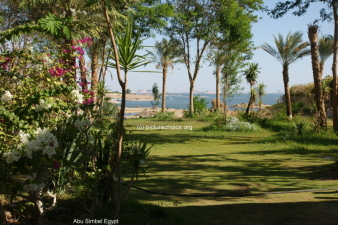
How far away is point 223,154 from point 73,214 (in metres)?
7.40

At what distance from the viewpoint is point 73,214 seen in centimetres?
521

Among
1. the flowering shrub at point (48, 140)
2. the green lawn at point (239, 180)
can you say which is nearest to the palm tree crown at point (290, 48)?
the green lawn at point (239, 180)

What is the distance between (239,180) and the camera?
26.5 ft

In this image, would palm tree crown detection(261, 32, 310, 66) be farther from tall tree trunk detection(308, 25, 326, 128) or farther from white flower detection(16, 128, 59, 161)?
white flower detection(16, 128, 59, 161)

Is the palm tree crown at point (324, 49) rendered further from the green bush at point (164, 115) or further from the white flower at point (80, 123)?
the white flower at point (80, 123)

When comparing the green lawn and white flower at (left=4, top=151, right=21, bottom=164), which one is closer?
white flower at (left=4, top=151, right=21, bottom=164)

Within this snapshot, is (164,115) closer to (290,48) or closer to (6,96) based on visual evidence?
(290,48)

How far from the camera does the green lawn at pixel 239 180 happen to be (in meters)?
5.32

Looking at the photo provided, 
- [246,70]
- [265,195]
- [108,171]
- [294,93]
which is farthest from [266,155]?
[294,93]

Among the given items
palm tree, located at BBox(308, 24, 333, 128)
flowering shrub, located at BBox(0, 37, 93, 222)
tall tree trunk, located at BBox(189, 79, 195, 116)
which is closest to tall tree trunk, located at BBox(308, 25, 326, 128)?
palm tree, located at BBox(308, 24, 333, 128)

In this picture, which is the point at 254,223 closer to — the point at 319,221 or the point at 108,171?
the point at 319,221

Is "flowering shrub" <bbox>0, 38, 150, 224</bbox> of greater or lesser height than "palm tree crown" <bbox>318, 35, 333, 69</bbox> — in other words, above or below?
below

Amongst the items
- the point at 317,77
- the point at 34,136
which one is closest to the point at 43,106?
the point at 34,136

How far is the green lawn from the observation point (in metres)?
5.32
